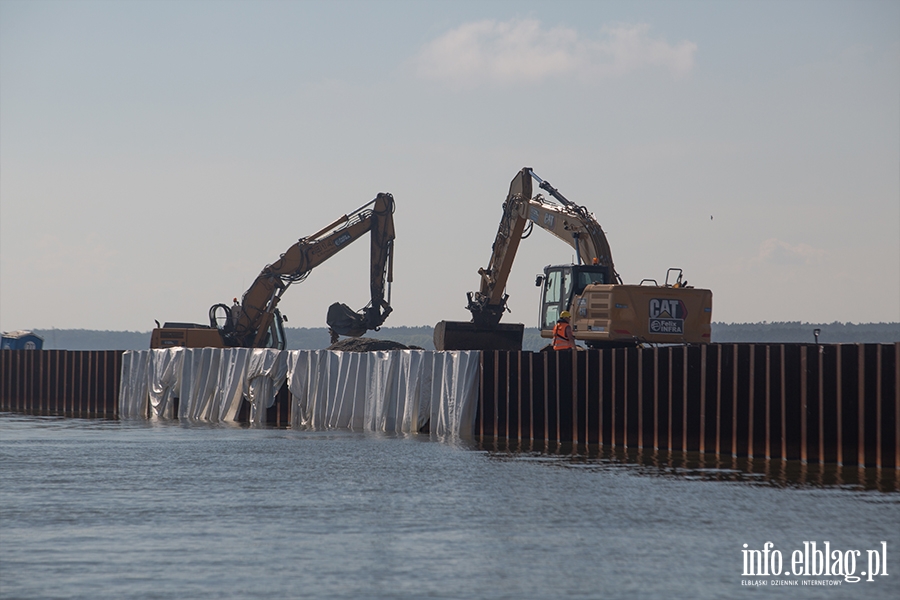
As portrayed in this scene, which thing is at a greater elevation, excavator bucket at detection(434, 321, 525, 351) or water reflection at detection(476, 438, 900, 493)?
excavator bucket at detection(434, 321, 525, 351)

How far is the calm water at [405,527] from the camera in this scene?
8.63m

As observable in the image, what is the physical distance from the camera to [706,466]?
16.5 metres

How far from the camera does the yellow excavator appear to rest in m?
38.0

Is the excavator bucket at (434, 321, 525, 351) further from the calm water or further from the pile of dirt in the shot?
the calm water

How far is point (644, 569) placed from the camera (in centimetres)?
914

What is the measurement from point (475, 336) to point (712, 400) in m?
14.1

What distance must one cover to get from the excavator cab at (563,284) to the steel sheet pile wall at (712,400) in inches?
144

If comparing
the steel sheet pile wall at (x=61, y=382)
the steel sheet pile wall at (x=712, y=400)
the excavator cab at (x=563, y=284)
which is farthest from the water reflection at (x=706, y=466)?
the steel sheet pile wall at (x=61, y=382)

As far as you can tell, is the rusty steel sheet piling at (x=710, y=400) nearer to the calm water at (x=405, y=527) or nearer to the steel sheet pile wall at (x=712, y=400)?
the steel sheet pile wall at (x=712, y=400)

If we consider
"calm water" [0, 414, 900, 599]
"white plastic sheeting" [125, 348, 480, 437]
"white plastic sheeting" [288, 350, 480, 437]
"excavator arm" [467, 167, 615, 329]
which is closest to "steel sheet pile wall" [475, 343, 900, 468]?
"white plastic sheeting" [288, 350, 480, 437]

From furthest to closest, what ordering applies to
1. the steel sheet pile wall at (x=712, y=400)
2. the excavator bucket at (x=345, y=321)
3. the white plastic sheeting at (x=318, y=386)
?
the excavator bucket at (x=345, y=321) → the white plastic sheeting at (x=318, y=386) → the steel sheet pile wall at (x=712, y=400)

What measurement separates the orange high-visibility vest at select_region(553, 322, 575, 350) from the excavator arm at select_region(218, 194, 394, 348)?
1551 centimetres

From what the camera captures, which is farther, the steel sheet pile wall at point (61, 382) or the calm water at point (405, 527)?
the steel sheet pile wall at point (61, 382)

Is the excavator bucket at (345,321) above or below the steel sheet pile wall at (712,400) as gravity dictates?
above
